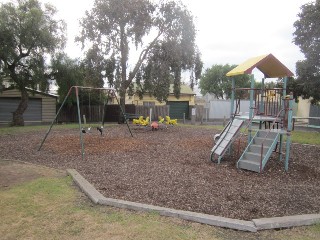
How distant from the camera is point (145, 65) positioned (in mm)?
22094

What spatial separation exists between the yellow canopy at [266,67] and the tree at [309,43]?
9048 mm

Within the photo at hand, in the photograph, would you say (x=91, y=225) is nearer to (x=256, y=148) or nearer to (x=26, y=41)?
(x=256, y=148)

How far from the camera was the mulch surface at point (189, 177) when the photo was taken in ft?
17.2

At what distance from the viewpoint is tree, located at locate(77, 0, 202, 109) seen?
20391 mm

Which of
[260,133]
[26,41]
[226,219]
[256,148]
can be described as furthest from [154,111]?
[226,219]

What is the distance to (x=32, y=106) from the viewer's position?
28000 millimetres

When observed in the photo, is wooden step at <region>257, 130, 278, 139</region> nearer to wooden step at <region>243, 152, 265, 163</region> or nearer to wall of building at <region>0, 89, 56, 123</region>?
wooden step at <region>243, 152, 265, 163</region>

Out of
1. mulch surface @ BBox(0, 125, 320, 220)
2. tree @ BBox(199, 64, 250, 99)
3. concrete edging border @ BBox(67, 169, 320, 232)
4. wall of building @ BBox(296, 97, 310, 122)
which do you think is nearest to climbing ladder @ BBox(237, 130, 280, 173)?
mulch surface @ BBox(0, 125, 320, 220)

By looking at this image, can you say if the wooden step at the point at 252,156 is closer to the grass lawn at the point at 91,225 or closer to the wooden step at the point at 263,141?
the wooden step at the point at 263,141

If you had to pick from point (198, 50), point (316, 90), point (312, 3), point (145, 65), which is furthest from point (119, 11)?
point (316, 90)

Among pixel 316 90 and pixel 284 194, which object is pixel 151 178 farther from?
pixel 316 90

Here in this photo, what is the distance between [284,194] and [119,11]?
57.4 ft

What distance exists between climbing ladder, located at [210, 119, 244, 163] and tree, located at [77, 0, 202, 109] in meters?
11.6

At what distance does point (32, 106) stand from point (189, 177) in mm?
24622
